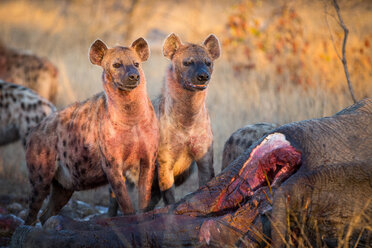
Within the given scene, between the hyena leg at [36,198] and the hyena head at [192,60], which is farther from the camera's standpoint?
the hyena leg at [36,198]

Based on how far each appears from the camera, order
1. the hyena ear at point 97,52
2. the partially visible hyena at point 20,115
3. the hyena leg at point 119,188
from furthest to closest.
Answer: the partially visible hyena at point 20,115
the hyena ear at point 97,52
the hyena leg at point 119,188

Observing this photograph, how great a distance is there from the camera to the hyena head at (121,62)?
13.0 feet

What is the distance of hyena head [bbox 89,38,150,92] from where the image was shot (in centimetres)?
395

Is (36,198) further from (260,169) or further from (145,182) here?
(260,169)

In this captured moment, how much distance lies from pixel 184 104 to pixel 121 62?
2.43ft

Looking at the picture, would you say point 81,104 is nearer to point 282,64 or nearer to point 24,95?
point 24,95

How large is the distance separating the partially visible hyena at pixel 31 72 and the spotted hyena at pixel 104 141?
343 centimetres

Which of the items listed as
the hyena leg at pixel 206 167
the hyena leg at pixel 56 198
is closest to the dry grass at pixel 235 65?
the hyena leg at pixel 56 198

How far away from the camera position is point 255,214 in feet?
8.80

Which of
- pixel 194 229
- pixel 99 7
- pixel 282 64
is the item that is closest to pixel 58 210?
pixel 194 229

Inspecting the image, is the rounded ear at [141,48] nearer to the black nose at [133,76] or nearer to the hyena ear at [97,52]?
the hyena ear at [97,52]

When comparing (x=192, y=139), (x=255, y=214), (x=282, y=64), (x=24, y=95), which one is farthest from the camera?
(x=282, y=64)

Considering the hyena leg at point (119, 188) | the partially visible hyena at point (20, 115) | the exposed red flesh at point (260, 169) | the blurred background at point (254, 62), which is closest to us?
the exposed red flesh at point (260, 169)

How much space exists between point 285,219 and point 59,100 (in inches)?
282
